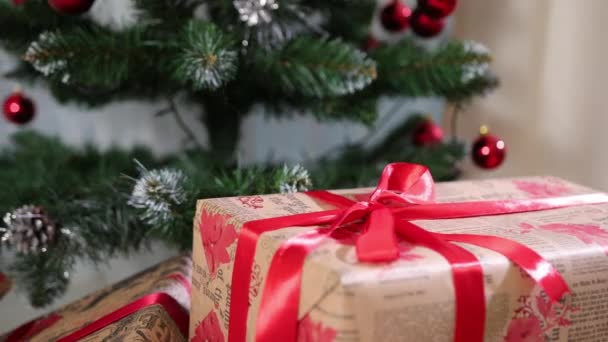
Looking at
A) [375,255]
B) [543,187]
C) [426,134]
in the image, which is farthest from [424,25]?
[375,255]

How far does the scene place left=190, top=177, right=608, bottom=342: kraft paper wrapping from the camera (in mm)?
401

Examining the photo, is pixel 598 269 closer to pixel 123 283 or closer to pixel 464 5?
pixel 123 283

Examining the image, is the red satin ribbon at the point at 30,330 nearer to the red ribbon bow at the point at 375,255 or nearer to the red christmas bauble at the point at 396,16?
the red ribbon bow at the point at 375,255

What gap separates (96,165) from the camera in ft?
3.09

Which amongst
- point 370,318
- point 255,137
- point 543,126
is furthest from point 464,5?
point 370,318

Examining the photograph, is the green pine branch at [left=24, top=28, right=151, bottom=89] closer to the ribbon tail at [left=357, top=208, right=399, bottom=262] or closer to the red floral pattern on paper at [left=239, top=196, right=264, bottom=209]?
the red floral pattern on paper at [left=239, top=196, right=264, bottom=209]

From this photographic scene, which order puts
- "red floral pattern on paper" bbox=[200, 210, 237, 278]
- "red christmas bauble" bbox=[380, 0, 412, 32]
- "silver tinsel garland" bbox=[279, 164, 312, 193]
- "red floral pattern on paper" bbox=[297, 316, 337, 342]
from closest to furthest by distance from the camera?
"red floral pattern on paper" bbox=[297, 316, 337, 342] < "red floral pattern on paper" bbox=[200, 210, 237, 278] < "silver tinsel garland" bbox=[279, 164, 312, 193] < "red christmas bauble" bbox=[380, 0, 412, 32]

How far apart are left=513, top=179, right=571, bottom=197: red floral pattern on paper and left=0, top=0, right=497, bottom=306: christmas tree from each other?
0.59 feet

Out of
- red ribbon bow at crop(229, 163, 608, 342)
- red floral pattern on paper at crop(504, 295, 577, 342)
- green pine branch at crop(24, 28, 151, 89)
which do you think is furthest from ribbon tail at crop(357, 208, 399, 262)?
green pine branch at crop(24, 28, 151, 89)

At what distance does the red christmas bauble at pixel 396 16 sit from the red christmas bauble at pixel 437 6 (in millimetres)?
152

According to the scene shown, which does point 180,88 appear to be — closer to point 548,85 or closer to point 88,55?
point 88,55

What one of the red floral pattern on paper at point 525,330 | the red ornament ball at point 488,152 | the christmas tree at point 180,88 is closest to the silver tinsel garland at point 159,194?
the christmas tree at point 180,88

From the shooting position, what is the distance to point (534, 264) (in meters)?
0.45

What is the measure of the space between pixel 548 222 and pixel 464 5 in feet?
2.38
